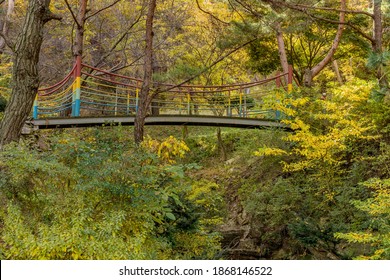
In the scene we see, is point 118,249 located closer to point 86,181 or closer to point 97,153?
point 86,181

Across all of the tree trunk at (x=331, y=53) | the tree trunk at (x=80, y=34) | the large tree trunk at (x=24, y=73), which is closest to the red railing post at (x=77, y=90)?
the tree trunk at (x=80, y=34)

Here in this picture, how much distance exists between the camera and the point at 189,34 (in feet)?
45.9

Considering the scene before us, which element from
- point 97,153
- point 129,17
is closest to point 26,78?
point 97,153

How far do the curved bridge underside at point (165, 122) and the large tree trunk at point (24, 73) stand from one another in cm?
132

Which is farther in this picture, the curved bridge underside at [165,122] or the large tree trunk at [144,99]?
the curved bridge underside at [165,122]

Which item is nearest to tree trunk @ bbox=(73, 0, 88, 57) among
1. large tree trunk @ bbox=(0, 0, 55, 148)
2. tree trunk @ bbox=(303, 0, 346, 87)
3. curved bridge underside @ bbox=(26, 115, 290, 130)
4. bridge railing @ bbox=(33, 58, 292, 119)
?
bridge railing @ bbox=(33, 58, 292, 119)

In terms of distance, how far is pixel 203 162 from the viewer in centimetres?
1353

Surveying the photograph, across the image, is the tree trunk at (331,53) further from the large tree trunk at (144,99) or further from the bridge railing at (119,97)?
the large tree trunk at (144,99)

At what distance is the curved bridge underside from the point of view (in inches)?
306

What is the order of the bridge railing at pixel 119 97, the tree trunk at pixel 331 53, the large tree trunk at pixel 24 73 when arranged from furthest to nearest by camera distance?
the tree trunk at pixel 331 53
the bridge railing at pixel 119 97
the large tree trunk at pixel 24 73

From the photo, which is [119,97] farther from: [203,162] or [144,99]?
[203,162]

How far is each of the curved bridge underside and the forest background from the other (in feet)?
0.80

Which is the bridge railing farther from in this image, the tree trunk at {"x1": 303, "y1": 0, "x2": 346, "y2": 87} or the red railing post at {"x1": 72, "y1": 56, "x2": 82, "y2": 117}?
the tree trunk at {"x1": 303, "y1": 0, "x2": 346, "y2": 87}

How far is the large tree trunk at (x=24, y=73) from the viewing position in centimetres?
601
